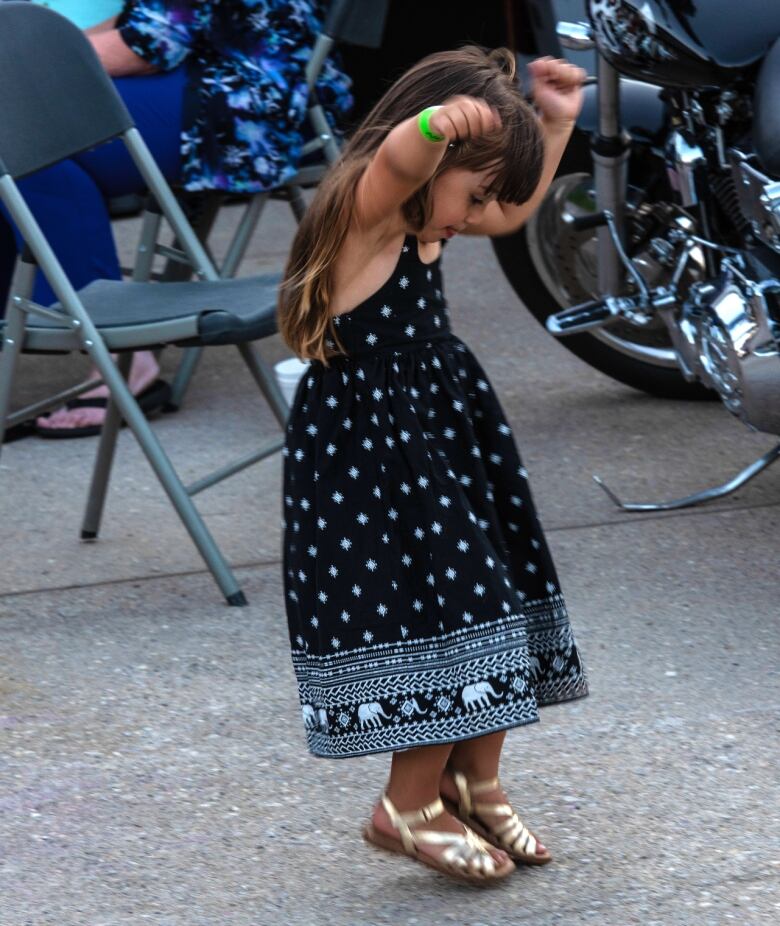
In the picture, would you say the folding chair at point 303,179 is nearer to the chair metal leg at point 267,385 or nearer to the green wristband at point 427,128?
the chair metal leg at point 267,385

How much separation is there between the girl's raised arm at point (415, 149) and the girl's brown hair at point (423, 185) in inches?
1.8

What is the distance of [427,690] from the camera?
87.1 inches

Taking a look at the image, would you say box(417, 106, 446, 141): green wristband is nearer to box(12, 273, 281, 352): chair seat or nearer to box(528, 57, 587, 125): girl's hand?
box(528, 57, 587, 125): girl's hand

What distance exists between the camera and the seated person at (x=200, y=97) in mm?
4090

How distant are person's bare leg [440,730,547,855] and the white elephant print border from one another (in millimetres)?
111

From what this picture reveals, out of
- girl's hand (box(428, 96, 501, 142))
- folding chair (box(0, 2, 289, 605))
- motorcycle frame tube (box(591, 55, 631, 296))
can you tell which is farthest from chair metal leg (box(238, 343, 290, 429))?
girl's hand (box(428, 96, 501, 142))

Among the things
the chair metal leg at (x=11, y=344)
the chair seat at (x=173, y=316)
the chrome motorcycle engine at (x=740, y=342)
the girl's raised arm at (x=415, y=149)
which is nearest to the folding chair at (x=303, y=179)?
the chair seat at (x=173, y=316)

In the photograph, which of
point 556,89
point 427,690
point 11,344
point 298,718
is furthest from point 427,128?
point 11,344

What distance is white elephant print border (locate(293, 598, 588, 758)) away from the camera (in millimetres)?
2199

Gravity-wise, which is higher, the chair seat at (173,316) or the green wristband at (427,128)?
the green wristband at (427,128)

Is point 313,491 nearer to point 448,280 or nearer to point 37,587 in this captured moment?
point 37,587

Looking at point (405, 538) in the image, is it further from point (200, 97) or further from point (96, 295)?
point (200, 97)

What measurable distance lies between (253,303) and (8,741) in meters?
1.01

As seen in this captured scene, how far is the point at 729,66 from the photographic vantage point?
10.5ft
